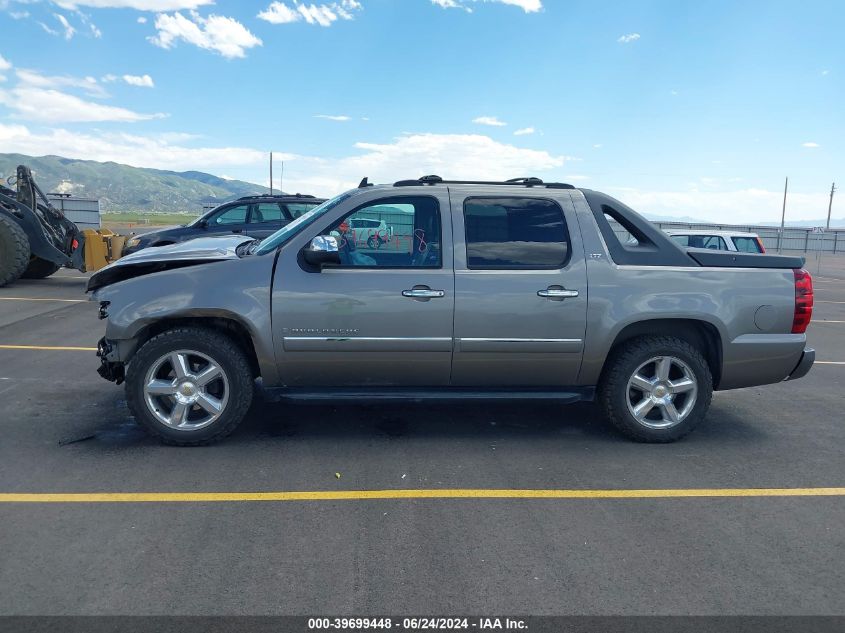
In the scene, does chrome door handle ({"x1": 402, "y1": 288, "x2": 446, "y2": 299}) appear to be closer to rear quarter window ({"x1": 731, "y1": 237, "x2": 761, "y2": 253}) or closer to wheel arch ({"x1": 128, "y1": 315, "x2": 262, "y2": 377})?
wheel arch ({"x1": 128, "y1": 315, "x2": 262, "y2": 377})

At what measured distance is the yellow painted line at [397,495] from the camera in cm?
393

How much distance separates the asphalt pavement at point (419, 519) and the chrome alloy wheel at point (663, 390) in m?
0.23

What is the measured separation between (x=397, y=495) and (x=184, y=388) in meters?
1.76

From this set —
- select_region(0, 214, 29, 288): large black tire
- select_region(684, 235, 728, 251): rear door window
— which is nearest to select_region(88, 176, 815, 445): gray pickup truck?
select_region(0, 214, 29, 288): large black tire

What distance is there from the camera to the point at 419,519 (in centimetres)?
373

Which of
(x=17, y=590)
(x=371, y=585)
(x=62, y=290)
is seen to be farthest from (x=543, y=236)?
(x=62, y=290)

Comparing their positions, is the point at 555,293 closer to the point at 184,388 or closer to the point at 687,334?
the point at 687,334

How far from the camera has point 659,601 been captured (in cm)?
299

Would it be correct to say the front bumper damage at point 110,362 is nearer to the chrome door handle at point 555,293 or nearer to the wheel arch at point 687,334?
the chrome door handle at point 555,293

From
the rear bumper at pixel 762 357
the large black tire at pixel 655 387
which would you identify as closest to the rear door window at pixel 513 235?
the large black tire at pixel 655 387

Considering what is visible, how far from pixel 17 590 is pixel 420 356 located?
8.81 ft

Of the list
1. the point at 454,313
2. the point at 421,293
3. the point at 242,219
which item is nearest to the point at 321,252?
the point at 421,293

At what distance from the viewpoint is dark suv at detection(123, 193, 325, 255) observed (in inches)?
498

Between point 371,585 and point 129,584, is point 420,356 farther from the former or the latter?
point 129,584
